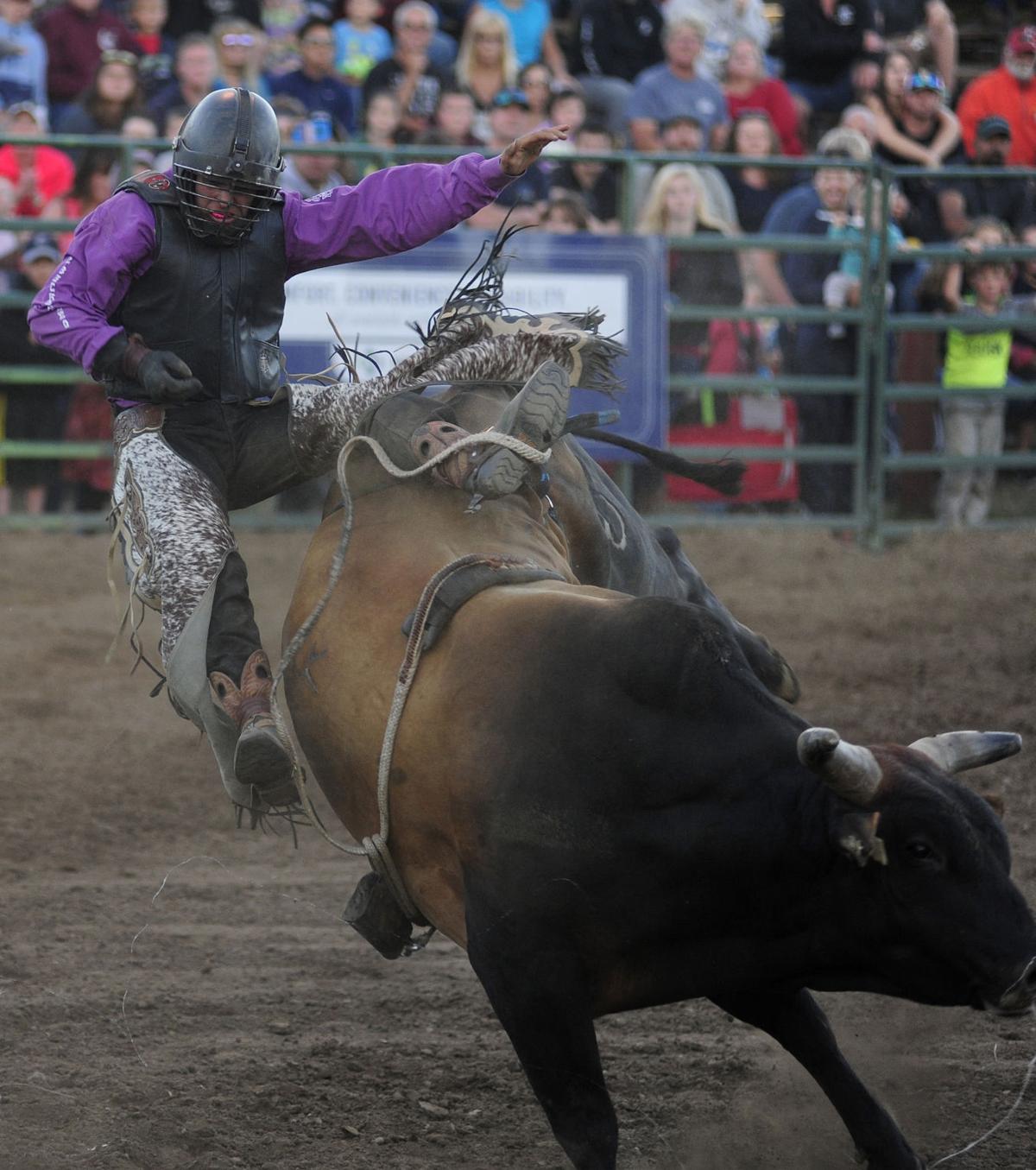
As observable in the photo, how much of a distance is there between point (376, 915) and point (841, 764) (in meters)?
1.25

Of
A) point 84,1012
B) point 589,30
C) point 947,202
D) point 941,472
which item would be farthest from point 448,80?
point 84,1012

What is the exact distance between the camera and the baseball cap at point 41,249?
8961mm

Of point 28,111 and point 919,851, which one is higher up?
point 28,111

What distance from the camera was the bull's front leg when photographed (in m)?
3.46

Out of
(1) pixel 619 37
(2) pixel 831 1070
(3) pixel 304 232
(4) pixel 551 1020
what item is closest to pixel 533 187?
(1) pixel 619 37

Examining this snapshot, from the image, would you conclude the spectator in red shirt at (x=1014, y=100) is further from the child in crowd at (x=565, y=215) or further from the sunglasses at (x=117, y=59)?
the sunglasses at (x=117, y=59)

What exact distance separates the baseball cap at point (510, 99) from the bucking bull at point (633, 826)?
6729 mm

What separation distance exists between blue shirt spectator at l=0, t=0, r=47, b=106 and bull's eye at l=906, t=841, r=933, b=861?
8.28 metres

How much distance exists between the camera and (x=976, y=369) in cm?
984

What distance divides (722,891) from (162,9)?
8.73 metres

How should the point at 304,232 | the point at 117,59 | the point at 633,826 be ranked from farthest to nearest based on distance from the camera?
the point at 117,59 → the point at 304,232 → the point at 633,826

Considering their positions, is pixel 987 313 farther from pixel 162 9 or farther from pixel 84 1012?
pixel 84 1012

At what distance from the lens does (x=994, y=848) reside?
9.53ft

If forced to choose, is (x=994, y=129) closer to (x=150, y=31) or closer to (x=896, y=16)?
(x=896, y=16)
